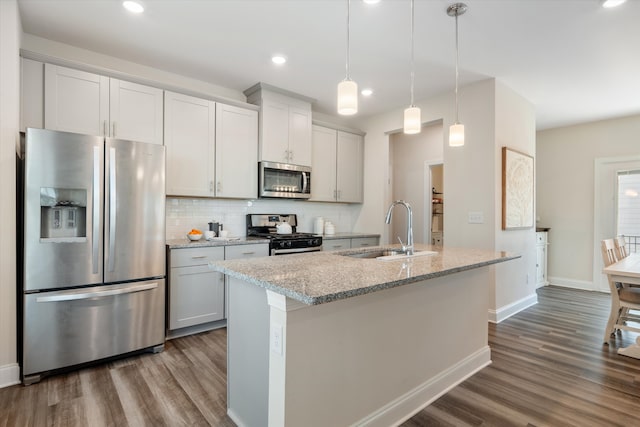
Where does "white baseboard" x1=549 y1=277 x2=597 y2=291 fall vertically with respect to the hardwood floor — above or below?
above

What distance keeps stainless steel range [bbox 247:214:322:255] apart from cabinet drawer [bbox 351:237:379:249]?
0.65 m

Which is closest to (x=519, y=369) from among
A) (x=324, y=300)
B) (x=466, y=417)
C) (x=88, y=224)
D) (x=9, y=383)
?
(x=466, y=417)

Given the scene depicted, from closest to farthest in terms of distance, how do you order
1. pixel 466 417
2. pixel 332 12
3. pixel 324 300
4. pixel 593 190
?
pixel 324 300, pixel 466 417, pixel 332 12, pixel 593 190

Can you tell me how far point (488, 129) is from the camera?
3.69m

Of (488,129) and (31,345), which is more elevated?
(488,129)

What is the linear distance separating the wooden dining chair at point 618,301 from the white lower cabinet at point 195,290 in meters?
3.48

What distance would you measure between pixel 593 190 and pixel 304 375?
5.79 metres

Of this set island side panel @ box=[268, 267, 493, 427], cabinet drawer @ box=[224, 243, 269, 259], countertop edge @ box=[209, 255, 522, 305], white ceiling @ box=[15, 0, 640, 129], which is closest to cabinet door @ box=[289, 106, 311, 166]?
white ceiling @ box=[15, 0, 640, 129]

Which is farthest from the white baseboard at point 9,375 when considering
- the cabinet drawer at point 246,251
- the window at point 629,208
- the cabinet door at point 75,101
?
the window at point 629,208

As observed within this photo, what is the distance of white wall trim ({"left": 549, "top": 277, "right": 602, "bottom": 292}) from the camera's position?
5.21 m

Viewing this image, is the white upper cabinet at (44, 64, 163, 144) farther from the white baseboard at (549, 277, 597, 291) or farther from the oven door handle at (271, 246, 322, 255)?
the white baseboard at (549, 277, 597, 291)

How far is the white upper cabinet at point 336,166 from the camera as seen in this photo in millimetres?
4648

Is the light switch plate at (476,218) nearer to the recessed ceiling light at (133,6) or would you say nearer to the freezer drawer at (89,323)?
the freezer drawer at (89,323)

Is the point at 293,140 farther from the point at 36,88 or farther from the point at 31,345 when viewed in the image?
the point at 31,345
